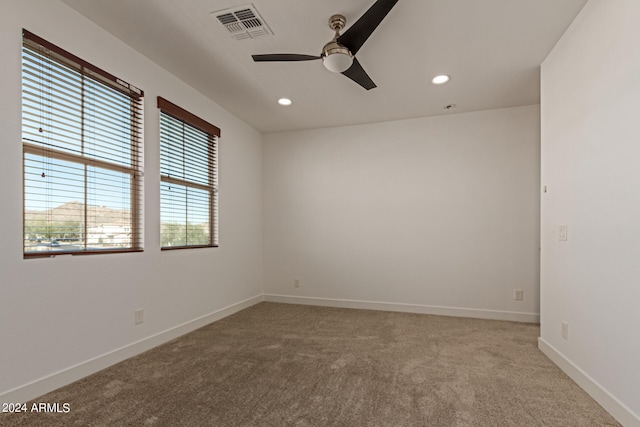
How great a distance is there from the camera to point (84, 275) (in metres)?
2.30

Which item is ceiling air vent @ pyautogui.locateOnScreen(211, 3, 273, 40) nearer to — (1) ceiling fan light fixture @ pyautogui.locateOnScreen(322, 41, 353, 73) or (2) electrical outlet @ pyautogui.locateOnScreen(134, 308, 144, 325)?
(1) ceiling fan light fixture @ pyautogui.locateOnScreen(322, 41, 353, 73)

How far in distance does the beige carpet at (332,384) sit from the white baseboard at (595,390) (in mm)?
49

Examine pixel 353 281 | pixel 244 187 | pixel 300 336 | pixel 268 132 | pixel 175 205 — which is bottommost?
pixel 300 336

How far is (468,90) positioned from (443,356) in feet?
8.97

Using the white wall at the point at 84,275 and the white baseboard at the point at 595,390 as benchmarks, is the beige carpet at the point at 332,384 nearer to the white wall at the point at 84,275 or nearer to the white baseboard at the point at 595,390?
the white baseboard at the point at 595,390

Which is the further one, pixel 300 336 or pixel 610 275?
pixel 300 336

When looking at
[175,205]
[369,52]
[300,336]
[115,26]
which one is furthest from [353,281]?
[115,26]

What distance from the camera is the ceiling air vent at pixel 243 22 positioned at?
2227mm

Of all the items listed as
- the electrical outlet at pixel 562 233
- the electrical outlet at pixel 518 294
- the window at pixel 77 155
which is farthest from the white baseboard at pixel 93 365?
the electrical outlet at pixel 518 294

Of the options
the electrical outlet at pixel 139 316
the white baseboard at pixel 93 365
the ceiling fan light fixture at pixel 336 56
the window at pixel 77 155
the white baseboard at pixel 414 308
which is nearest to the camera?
the white baseboard at pixel 93 365

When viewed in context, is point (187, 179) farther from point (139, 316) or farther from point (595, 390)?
point (595, 390)

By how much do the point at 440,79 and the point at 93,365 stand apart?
3.89 metres

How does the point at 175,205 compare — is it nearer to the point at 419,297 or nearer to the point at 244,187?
the point at 244,187

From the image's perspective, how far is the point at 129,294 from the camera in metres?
2.65
